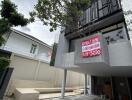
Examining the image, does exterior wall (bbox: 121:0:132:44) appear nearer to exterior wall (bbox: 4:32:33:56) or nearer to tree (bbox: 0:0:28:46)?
tree (bbox: 0:0:28:46)

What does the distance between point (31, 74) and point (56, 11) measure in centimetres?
695

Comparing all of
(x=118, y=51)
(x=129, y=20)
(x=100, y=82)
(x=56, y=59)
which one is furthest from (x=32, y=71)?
(x=129, y=20)

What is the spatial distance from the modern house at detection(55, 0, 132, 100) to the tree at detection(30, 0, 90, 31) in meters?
1.38

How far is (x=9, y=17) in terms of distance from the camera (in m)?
6.55

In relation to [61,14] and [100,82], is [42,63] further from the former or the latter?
[61,14]

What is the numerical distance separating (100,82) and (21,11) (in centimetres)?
827

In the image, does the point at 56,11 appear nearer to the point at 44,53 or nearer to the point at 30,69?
the point at 30,69

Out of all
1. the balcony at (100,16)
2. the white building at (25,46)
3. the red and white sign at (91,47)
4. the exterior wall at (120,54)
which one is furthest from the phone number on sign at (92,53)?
the white building at (25,46)

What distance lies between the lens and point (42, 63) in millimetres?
11195

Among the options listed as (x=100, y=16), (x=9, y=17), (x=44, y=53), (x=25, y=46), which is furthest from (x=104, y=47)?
(x=44, y=53)

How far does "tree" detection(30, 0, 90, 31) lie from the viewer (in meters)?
4.86

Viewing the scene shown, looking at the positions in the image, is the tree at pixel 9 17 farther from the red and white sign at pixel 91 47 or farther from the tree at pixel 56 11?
the red and white sign at pixel 91 47

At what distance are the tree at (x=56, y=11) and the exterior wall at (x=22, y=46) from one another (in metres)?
9.65

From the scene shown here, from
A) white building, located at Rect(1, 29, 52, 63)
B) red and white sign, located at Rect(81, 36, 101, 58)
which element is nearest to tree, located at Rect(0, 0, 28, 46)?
red and white sign, located at Rect(81, 36, 101, 58)
